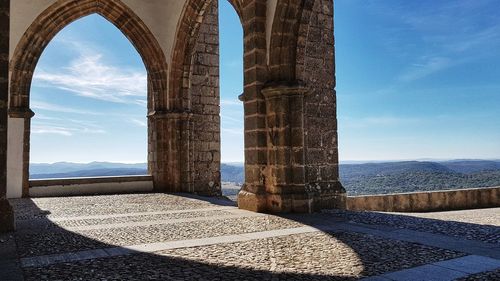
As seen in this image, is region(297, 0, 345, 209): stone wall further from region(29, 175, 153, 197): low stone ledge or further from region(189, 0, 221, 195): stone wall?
region(29, 175, 153, 197): low stone ledge

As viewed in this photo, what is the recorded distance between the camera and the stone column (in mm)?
5043

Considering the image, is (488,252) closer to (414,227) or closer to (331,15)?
(414,227)

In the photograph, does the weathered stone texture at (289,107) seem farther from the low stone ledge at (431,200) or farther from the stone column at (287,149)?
the low stone ledge at (431,200)

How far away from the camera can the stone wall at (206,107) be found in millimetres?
8969

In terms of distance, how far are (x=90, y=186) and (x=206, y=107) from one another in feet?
10.3

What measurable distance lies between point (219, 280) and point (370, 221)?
8.47 feet

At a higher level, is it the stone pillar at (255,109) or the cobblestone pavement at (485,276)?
the stone pillar at (255,109)

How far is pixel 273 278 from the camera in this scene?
7.29 ft

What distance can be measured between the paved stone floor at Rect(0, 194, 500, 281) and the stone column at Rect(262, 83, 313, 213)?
14.4 inches

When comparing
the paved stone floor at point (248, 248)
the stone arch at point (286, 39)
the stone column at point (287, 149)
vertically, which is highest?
the stone arch at point (286, 39)

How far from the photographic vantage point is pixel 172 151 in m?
8.77

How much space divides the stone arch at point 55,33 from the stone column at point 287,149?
4.62 metres

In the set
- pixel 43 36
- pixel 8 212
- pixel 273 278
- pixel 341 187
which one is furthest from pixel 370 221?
pixel 43 36

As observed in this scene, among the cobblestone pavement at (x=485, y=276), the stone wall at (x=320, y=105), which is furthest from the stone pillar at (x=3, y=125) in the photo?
the cobblestone pavement at (x=485, y=276)
